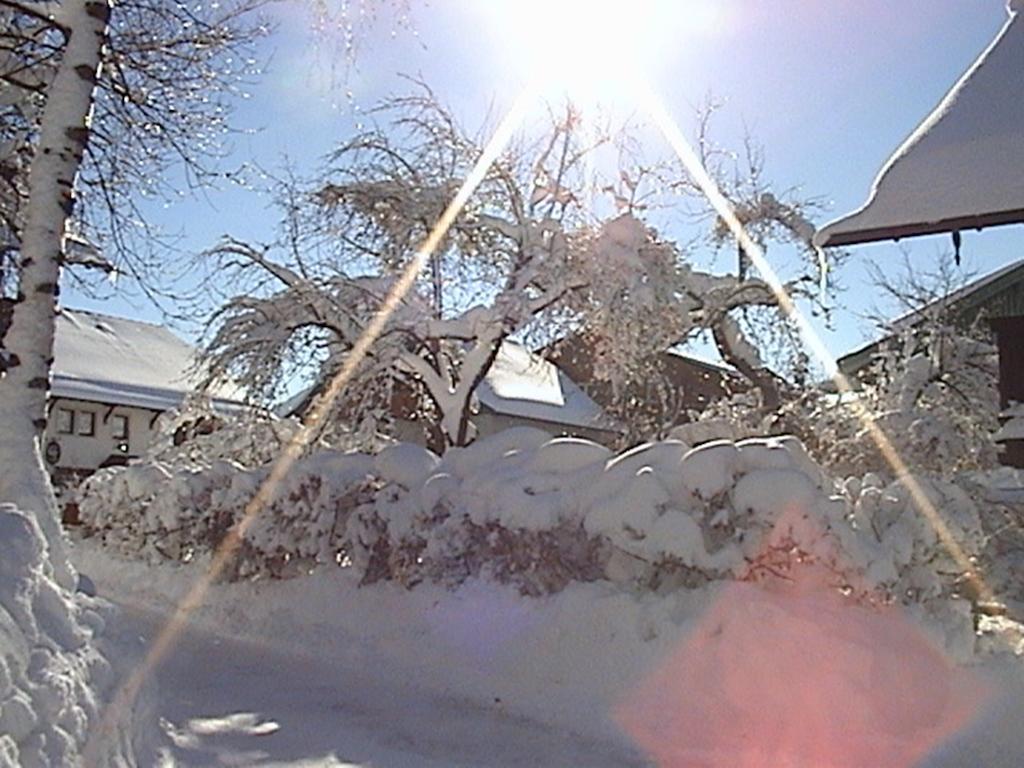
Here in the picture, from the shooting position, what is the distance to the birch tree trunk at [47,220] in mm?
7250

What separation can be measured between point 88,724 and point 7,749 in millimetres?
759

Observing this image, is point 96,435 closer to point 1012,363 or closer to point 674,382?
point 674,382

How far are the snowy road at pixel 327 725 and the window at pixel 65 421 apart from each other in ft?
77.6

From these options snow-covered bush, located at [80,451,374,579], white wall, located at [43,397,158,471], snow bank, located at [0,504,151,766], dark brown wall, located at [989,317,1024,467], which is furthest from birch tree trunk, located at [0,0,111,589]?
white wall, located at [43,397,158,471]

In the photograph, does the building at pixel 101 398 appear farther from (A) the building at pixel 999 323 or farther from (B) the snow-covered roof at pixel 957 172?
(B) the snow-covered roof at pixel 957 172

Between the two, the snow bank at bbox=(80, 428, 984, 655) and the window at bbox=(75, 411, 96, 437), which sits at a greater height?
the snow bank at bbox=(80, 428, 984, 655)

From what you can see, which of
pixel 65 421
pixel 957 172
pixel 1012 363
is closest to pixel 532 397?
pixel 65 421

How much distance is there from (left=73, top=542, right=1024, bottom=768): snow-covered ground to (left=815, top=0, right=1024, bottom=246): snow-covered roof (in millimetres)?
4234

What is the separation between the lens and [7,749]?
3.57 meters

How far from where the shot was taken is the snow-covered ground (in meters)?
6.68

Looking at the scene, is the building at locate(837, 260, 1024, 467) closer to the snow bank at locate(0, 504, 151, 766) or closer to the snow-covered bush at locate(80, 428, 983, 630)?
the snow-covered bush at locate(80, 428, 983, 630)

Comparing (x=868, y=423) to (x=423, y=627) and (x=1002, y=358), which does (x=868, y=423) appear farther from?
(x=423, y=627)

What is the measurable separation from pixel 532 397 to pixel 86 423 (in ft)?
40.9

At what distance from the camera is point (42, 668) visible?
412 centimetres
